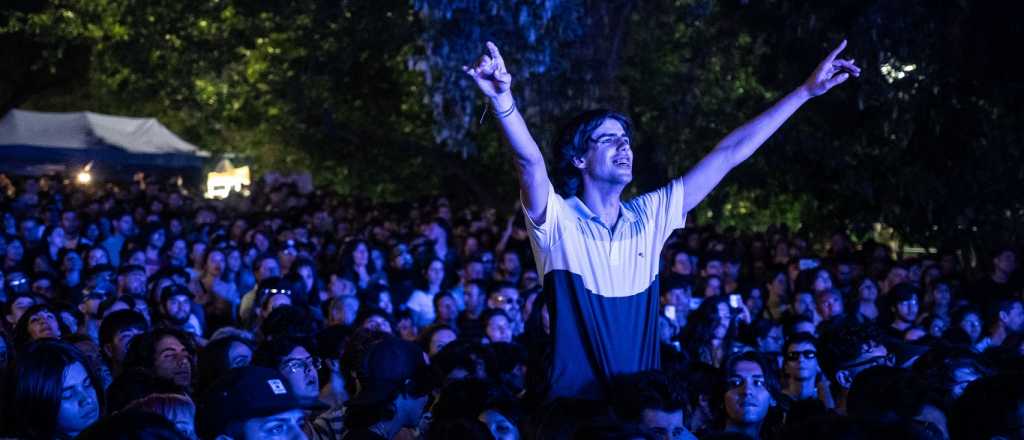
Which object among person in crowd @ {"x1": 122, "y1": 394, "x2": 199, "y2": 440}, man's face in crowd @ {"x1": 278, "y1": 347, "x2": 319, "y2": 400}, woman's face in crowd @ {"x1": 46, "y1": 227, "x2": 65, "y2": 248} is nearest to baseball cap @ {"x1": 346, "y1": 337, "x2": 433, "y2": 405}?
man's face in crowd @ {"x1": 278, "y1": 347, "x2": 319, "y2": 400}

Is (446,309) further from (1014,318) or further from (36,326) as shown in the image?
(1014,318)

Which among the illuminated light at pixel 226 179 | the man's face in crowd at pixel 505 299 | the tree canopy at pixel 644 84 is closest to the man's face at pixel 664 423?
the man's face in crowd at pixel 505 299

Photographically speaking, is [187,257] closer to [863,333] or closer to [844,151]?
[844,151]

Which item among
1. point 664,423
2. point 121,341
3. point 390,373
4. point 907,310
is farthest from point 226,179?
point 664,423

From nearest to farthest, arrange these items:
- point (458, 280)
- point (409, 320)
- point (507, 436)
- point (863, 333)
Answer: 1. point (507, 436)
2. point (863, 333)
3. point (409, 320)
4. point (458, 280)

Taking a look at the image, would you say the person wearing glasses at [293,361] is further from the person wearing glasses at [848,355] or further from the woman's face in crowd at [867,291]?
the woman's face in crowd at [867,291]

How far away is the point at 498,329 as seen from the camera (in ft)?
30.8

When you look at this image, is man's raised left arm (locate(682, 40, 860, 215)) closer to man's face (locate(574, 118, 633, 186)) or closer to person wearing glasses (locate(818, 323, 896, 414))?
man's face (locate(574, 118, 633, 186))

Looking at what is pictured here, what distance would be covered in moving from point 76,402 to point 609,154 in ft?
7.04

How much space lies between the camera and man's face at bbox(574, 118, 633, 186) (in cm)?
446

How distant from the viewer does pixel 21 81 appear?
34.2 meters

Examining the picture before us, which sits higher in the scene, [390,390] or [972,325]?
[972,325]

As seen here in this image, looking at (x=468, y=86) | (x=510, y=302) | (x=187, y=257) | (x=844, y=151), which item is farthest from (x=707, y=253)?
(x=187, y=257)

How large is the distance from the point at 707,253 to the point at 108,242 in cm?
660
